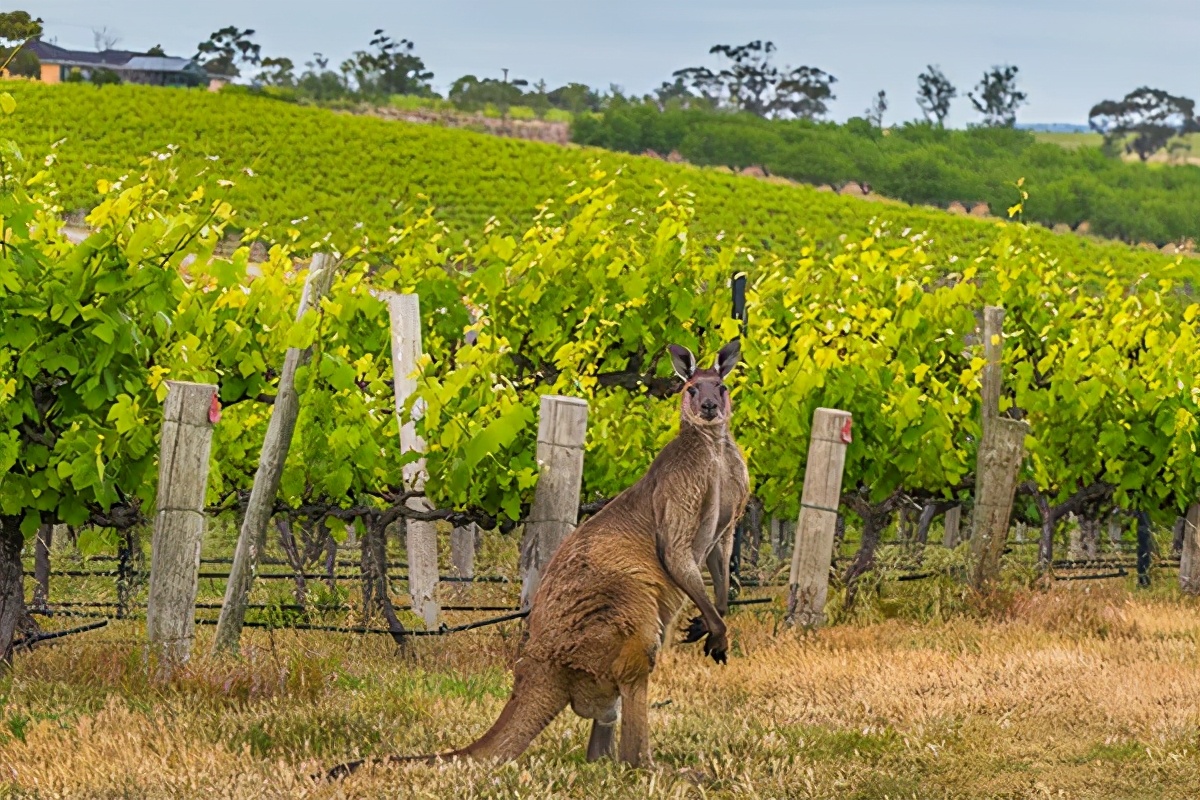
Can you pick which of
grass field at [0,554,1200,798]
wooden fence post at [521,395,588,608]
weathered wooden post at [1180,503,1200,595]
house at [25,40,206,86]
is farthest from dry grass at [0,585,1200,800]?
house at [25,40,206,86]

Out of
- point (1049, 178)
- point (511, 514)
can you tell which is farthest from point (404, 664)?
point (1049, 178)

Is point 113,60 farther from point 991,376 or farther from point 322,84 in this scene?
point 991,376

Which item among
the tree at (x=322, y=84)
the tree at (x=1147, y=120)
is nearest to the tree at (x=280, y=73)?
the tree at (x=322, y=84)

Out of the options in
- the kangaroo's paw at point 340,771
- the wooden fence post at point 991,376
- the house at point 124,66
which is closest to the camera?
the kangaroo's paw at point 340,771

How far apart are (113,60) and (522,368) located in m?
120

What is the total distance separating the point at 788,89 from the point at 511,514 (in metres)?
141

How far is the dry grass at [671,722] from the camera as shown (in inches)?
231

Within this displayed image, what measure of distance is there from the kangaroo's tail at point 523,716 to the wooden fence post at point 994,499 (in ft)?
19.9

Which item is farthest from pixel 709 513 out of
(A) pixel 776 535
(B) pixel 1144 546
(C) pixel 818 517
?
(A) pixel 776 535

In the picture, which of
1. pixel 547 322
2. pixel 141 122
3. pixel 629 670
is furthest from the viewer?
pixel 141 122

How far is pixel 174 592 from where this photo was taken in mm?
7660

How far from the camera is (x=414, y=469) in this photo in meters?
9.27

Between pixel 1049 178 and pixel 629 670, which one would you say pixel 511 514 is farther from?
→ pixel 1049 178

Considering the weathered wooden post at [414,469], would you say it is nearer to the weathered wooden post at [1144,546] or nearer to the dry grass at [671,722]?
the dry grass at [671,722]
